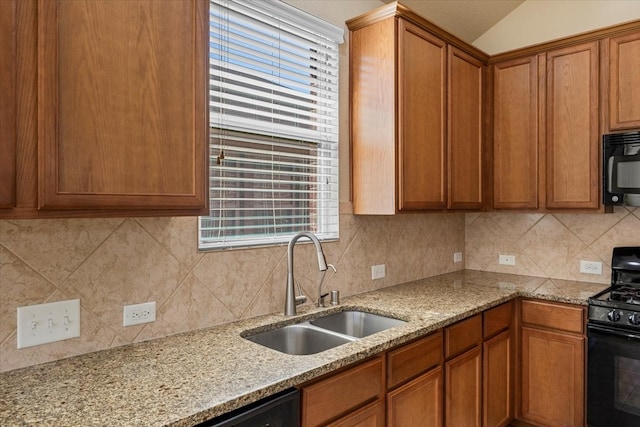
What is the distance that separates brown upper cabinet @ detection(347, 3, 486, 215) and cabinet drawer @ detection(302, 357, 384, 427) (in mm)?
946

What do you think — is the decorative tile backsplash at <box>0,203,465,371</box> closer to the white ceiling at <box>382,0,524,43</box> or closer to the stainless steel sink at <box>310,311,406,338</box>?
the stainless steel sink at <box>310,311,406,338</box>

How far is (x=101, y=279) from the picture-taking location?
60.4 inches

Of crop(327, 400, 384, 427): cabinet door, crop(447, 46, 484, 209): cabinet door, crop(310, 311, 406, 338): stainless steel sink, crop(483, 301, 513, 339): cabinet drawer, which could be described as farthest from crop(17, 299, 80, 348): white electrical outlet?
crop(447, 46, 484, 209): cabinet door

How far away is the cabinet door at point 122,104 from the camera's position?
1109 millimetres

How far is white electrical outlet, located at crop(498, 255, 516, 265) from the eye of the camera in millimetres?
3283

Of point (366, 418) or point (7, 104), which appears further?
point (366, 418)

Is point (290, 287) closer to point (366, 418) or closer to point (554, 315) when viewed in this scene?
point (366, 418)

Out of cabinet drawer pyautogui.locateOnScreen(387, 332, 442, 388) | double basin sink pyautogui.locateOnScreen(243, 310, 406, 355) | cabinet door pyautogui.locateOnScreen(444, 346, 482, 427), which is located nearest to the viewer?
cabinet drawer pyautogui.locateOnScreen(387, 332, 442, 388)

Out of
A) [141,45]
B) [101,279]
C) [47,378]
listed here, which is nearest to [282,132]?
[141,45]

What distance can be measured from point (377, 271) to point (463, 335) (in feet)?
2.20

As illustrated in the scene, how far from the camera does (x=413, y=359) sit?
1.84 m

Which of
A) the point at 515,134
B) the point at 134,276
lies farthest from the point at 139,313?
the point at 515,134

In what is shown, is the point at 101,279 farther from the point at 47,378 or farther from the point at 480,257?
the point at 480,257

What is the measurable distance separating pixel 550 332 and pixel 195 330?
2.02m
